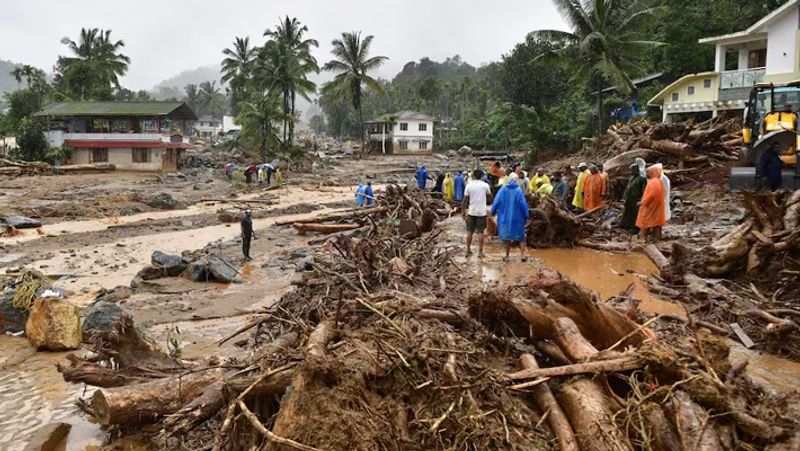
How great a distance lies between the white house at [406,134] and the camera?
62406 mm

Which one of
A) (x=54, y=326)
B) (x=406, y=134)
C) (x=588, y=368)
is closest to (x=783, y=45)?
(x=588, y=368)

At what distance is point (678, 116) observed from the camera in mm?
30500

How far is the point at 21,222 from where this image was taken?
806 inches

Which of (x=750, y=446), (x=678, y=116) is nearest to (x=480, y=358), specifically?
(x=750, y=446)

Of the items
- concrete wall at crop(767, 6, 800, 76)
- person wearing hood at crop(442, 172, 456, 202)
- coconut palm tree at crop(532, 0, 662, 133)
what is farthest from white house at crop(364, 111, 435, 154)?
person wearing hood at crop(442, 172, 456, 202)

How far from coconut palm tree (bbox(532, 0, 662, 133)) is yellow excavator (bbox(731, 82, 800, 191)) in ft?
37.4

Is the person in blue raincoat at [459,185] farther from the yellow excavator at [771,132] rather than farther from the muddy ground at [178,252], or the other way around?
the yellow excavator at [771,132]

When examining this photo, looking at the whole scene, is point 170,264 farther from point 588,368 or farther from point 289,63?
point 289,63

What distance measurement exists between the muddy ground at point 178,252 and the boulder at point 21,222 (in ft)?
1.01

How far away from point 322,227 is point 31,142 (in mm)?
31847

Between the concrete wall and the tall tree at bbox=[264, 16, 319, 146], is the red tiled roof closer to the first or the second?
the tall tree at bbox=[264, 16, 319, 146]

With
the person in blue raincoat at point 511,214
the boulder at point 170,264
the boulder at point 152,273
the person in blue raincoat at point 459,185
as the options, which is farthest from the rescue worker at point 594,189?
the boulder at point 152,273

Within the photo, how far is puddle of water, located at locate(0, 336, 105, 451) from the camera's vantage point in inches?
223

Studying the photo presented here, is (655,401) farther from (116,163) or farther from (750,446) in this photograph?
(116,163)
